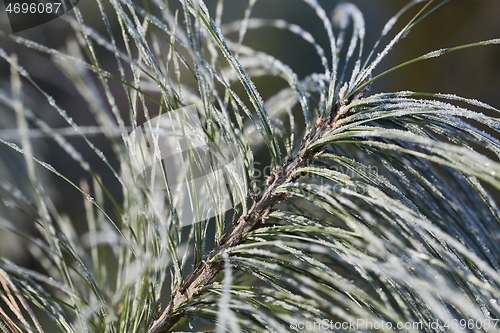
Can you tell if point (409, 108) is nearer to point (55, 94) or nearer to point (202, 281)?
point (202, 281)

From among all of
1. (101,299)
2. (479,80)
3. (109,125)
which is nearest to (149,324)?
(101,299)

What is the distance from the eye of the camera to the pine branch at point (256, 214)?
0.25m

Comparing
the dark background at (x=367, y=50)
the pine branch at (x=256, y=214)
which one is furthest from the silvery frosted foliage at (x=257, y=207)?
the dark background at (x=367, y=50)

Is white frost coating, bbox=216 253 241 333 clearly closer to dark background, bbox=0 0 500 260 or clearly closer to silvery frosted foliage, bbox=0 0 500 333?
silvery frosted foliage, bbox=0 0 500 333

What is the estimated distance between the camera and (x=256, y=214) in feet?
0.82

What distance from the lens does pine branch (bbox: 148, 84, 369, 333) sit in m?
0.25

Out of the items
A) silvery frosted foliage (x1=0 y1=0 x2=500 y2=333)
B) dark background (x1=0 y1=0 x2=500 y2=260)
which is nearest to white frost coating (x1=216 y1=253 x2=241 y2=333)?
silvery frosted foliage (x1=0 y1=0 x2=500 y2=333)

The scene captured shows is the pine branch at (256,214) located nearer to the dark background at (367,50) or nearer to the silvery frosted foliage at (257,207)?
the silvery frosted foliage at (257,207)

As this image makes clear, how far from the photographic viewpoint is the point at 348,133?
0.73 feet

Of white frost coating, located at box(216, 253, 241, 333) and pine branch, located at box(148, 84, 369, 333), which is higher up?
pine branch, located at box(148, 84, 369, 333)

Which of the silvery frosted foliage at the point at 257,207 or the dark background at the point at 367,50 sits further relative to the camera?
the dark background at the point at 367,50

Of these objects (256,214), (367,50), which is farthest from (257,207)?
(367,50)

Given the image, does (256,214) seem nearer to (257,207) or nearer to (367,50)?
(257,207)

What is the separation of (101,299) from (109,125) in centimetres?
13
